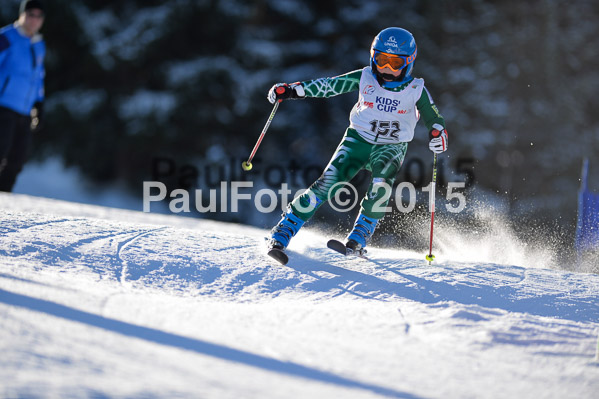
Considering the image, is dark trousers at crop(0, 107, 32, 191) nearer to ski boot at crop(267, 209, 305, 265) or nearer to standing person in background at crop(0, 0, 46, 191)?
standing person in background at crop(0, 0, 46, 191)

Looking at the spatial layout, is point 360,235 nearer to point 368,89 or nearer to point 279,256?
point 279,256

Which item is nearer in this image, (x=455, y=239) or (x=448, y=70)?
(x=455, y=239)

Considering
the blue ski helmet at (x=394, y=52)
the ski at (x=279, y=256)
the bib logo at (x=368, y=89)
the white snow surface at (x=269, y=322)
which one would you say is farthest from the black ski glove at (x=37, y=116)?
the blue ski helmet at (x=394, y=52)

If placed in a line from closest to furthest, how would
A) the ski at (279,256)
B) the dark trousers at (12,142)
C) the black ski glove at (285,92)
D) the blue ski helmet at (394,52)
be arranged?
the ski at (279,256), the blue ski helmet at (394,52), the black ski glove at (285,92), the dark trousers at (12,142)

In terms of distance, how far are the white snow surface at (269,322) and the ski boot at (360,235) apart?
134 millimetres

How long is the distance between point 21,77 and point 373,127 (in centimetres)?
342

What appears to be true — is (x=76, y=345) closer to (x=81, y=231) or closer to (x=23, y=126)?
(x=81, y=231)

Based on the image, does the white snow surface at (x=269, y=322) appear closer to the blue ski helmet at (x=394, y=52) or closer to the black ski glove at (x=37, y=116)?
the blue ski helmet at (x=394, y=52)

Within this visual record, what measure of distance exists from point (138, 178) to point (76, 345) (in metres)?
11.4

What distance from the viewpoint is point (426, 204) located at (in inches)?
437

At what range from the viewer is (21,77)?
213 inches

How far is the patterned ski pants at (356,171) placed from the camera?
386cm

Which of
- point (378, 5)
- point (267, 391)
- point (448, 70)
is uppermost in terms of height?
point (378, 5)

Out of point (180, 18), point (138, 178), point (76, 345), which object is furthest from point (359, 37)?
point (76, 345)
